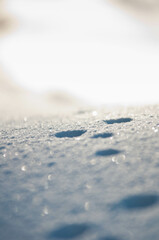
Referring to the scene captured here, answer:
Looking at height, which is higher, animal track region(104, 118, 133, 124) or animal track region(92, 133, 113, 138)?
animal track region(104, 118, 133, 124)

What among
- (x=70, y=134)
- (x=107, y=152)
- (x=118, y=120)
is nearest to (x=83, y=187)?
(x=107, y=152)

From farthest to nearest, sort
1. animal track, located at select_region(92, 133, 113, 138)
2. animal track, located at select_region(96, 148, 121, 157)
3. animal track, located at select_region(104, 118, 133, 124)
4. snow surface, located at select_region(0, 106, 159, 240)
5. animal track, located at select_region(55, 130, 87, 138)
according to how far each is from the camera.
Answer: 1. animal track, located at select_region(104, 118, 133, 124)
2. animal track, located at select_region(55, 130, 87, 138)
3. animal track, located at select_region(92, 133, 113, 138)
4. animal track, located at select_region(96, 148, 121, 157)
5. snow surface, located at select_region(0, 106, 159, 240)

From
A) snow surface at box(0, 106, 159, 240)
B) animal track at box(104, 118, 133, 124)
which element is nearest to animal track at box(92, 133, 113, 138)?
snow surface at box(0, 106, 159, 240)

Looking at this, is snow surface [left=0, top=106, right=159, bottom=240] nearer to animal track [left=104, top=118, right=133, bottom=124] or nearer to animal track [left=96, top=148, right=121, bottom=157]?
animal track [left=96, top=148, right=121, bottom=157]

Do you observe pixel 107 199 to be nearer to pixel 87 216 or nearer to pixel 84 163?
pixel 87 216

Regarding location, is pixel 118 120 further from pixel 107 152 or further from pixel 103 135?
pixel 107 152

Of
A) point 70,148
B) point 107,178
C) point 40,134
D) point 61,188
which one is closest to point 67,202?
point 61,188

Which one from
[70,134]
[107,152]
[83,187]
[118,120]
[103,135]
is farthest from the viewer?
[118,120]

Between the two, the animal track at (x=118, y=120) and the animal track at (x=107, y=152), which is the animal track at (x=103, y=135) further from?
the animal track at (x=118, y=120)
